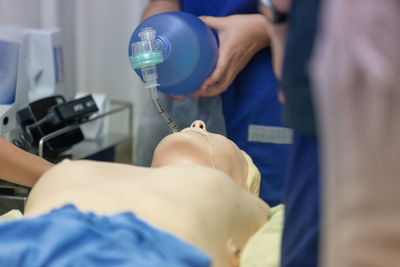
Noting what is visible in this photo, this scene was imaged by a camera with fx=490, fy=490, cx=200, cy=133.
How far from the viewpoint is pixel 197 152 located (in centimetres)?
106

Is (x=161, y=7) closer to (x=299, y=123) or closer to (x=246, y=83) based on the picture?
(x=246, y=83)

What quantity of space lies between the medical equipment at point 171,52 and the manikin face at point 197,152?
16cm

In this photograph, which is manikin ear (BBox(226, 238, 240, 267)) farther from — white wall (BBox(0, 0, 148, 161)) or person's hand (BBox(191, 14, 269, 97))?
white wall (BBox(0, 0, 148, 161))

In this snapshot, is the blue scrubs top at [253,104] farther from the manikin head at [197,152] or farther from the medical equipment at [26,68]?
the medical equipment at [26,68]

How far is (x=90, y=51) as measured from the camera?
2295 mm

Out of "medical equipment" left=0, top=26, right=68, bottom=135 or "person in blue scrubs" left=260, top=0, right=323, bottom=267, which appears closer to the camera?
"person in blue scrubs" left=260, top=0, right=323, bottom=267

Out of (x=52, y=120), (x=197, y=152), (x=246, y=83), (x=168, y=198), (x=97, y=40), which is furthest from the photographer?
(x=97, y=40)

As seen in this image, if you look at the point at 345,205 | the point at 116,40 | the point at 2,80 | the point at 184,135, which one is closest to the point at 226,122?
the point at 184,135

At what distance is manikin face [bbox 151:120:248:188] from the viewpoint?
106 cm

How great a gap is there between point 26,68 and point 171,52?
0.80m

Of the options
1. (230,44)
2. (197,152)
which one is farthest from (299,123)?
(230,44)

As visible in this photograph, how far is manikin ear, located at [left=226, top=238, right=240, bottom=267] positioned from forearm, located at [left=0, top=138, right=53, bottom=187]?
1.66 feet

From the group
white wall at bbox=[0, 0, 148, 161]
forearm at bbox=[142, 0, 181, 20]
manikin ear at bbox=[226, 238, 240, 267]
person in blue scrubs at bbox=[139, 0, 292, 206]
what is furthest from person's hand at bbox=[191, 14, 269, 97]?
white wall at bbox=[0, 0, 148, 161]

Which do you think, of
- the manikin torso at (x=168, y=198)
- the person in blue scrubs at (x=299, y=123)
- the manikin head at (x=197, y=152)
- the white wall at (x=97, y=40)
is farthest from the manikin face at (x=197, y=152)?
the white wall at (x=97, y=40)
